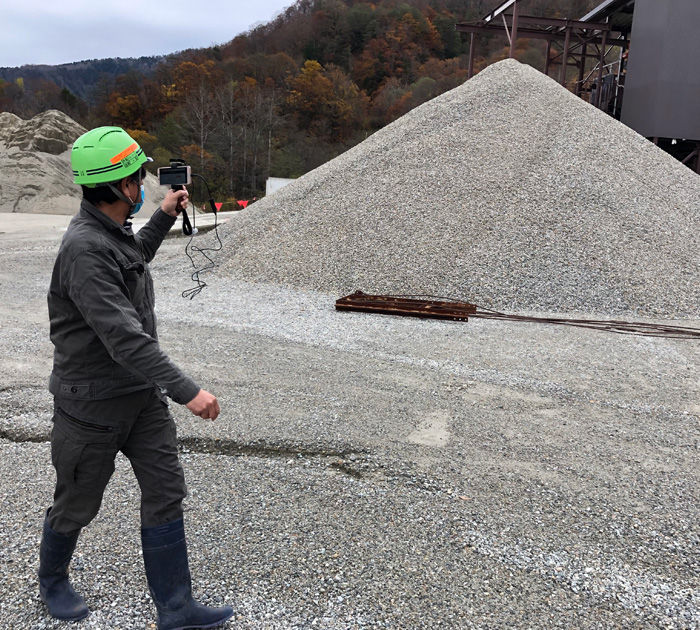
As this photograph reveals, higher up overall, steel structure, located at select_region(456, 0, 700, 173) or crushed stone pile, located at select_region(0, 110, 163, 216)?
steel structure, located at select_region(456, 0, 700, 173)

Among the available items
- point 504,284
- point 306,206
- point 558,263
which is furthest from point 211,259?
point 558,263

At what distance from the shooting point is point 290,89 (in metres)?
49.2

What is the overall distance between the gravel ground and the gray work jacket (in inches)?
39.3

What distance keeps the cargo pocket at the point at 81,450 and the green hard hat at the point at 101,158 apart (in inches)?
32.8

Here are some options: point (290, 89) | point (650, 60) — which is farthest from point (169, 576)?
point (290, 89)

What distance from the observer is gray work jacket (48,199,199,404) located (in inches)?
74.3

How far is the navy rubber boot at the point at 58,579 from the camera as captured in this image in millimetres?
2148

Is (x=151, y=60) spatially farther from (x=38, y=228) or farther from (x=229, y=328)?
(x=229, y=328)

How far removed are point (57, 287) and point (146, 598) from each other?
1.32 metres

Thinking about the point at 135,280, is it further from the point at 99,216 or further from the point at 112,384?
the point at 112,384

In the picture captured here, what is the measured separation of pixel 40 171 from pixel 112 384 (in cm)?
2541

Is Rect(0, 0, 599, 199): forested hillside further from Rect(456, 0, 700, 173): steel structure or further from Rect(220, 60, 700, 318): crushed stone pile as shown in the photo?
Rect(220, 60, 700, 318): crushed stone pile

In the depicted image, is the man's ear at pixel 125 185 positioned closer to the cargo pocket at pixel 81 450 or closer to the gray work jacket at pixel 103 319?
the gray work jacket at pixel 103 319

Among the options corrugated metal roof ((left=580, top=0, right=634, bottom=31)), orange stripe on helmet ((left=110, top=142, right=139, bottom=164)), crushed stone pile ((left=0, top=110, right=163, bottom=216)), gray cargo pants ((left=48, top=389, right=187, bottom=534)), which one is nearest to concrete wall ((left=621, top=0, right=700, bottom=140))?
corrugated metal roof ((left=580, top=0, right=634, bottom=31))
